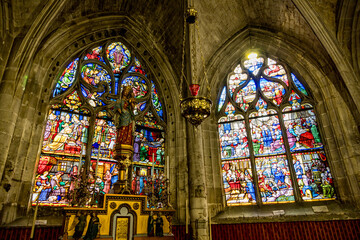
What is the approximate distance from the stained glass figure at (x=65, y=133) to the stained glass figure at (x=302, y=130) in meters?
6.16

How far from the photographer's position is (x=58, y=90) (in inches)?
309

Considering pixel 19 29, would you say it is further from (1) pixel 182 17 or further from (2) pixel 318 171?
(2) pixel 318 171

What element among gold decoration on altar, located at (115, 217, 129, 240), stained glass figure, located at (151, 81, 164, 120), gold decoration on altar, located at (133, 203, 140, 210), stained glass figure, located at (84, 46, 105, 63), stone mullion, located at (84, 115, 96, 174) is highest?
stained glass figure, located at (84, 46, 105, 63)

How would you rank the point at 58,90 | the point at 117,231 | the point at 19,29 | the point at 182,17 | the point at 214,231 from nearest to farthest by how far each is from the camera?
the point at 117,231 < the point at 19,29 < the point at 214,231 < the point at 58,90 < the point at 182,17

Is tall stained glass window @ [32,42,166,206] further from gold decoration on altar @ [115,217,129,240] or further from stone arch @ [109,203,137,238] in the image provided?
gold decoration on altar @ [115,217,129,240]

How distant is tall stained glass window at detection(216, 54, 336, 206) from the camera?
302 inches

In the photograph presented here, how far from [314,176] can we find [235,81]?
404cm

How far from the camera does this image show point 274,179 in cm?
787

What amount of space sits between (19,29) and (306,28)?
26.4ft

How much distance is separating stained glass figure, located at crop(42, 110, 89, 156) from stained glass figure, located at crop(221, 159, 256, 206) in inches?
172

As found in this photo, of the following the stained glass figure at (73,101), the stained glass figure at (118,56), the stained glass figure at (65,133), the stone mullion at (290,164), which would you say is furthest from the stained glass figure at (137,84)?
the stone mullion at (290,164)

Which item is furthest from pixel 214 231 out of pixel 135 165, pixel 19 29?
pixel 19 29

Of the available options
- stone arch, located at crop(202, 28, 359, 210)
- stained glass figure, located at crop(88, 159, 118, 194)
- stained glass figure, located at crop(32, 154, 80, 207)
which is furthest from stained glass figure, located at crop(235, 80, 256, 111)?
stained glass figure, located at crop(32, 154, 80, 207)

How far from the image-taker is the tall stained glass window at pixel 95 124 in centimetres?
693
